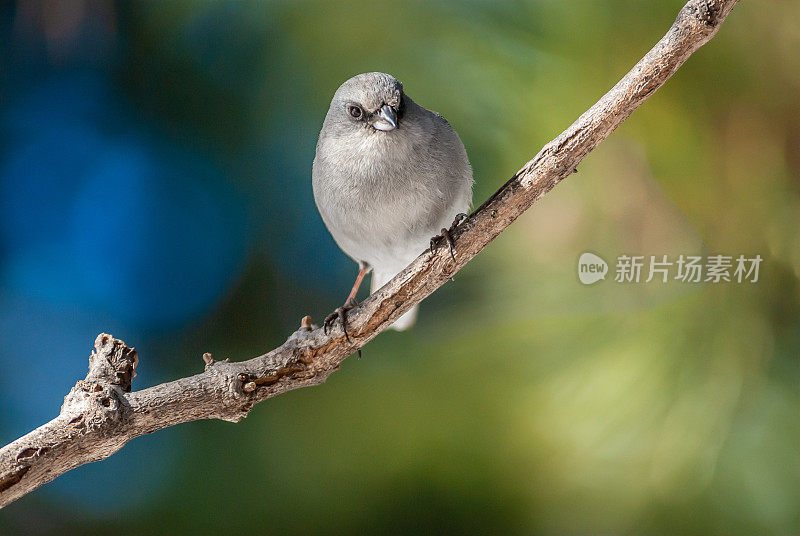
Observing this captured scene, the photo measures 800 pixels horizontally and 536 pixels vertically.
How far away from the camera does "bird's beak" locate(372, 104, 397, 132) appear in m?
1.30

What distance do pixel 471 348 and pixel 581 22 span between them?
3.10 ft

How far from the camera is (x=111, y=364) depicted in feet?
4.38

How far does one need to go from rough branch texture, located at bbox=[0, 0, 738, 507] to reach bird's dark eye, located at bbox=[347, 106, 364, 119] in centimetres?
30

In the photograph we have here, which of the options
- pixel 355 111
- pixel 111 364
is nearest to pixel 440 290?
pixel 355 111

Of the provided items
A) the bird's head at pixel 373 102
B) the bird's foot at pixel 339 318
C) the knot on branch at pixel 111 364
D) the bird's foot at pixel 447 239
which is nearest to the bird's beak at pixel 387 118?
the bird's head at pixel 373 102

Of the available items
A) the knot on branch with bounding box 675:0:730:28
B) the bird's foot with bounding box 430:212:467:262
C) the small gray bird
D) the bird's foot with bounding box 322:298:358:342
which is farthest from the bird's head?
the knot on branch with bounding box 675:0:730:28

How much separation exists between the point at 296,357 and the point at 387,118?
0.50 m

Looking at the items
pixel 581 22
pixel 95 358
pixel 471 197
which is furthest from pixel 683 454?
pixel 95 358

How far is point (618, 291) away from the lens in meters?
1.87

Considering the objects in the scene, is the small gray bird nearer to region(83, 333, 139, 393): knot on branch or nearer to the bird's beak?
the bird's beak

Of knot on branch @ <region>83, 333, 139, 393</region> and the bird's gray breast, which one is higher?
the bird's gray breast

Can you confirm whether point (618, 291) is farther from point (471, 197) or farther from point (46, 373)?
point (46, 373)

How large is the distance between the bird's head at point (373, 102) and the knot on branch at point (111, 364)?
63 cm

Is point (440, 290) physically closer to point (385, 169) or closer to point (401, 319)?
point (401, 319)
